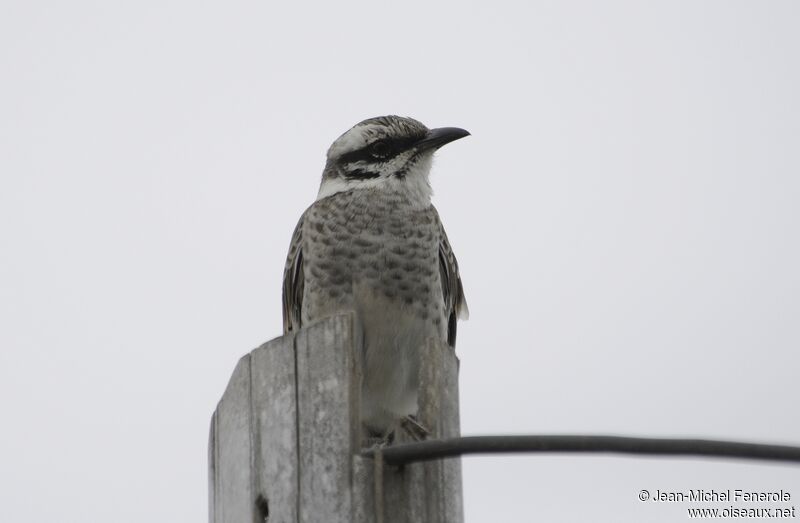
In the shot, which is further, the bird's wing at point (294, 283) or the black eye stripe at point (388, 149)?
the black eye stripe at point (388, 149)

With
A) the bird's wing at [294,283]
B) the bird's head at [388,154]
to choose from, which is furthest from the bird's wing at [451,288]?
the bird's wing at [294,283]

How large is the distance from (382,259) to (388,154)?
1078mm

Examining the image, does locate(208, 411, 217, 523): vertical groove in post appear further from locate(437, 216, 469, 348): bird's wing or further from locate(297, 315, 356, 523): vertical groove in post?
locate(437, 216, 469, 348): bird's wing

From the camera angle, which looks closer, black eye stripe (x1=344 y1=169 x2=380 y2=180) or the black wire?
the black wire

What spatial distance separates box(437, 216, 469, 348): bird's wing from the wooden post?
352cm

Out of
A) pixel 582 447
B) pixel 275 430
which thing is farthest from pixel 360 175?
pixel 582 447

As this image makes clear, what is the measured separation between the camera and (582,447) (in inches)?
111

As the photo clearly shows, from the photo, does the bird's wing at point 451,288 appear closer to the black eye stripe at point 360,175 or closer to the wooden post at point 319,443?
the black eye stripe at point 360,175

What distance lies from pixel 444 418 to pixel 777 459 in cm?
109

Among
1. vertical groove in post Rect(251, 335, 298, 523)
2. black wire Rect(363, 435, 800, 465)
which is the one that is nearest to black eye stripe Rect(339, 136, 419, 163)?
vertical groove in post Rect(251, 335, 298, 523)

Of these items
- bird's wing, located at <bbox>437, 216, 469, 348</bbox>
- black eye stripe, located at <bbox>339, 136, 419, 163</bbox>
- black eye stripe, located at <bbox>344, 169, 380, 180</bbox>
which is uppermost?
black eye stripe, located at <bbox>339, 136, 419, 163</bbox>

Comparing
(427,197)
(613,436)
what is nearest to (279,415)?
(613,436)

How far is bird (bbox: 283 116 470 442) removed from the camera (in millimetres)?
6168

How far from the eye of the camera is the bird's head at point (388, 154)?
24.1 feet
